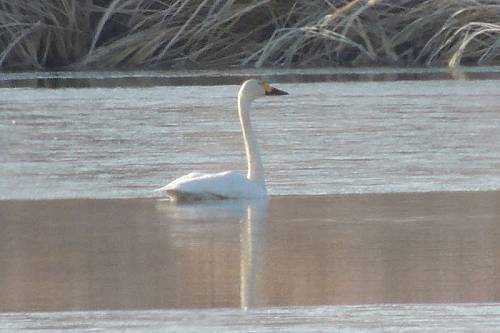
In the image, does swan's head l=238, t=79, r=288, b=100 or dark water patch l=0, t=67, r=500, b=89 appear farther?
dark water patch l=0, t=67, r=500, b=89

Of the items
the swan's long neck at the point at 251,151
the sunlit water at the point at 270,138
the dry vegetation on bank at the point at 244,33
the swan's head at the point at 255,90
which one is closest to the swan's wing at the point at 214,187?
the swan's long neck at the point at 251,151

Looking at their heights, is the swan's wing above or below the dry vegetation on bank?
below

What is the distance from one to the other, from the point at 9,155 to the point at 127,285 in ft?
16.9

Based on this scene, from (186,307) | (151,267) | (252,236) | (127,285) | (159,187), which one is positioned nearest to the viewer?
(186,307)

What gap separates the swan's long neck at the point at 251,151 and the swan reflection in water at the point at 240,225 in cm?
24

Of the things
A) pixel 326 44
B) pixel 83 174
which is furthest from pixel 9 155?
pixel 326 44

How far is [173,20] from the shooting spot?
20.9 metres

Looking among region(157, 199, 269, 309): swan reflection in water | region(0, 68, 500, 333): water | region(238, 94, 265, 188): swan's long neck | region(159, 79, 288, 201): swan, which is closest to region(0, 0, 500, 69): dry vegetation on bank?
region(0, 68, 500, 333): water

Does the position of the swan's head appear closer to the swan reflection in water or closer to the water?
the water

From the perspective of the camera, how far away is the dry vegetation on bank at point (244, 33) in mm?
19672

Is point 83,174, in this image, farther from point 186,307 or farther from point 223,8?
point 223,8

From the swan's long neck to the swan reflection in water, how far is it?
24cm

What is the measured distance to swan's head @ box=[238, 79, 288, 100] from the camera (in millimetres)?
10148

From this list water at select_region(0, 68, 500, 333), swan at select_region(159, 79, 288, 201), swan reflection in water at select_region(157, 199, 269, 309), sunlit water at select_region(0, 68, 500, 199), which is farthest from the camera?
sunlit water at select_region(0, 68, 500, 199)
